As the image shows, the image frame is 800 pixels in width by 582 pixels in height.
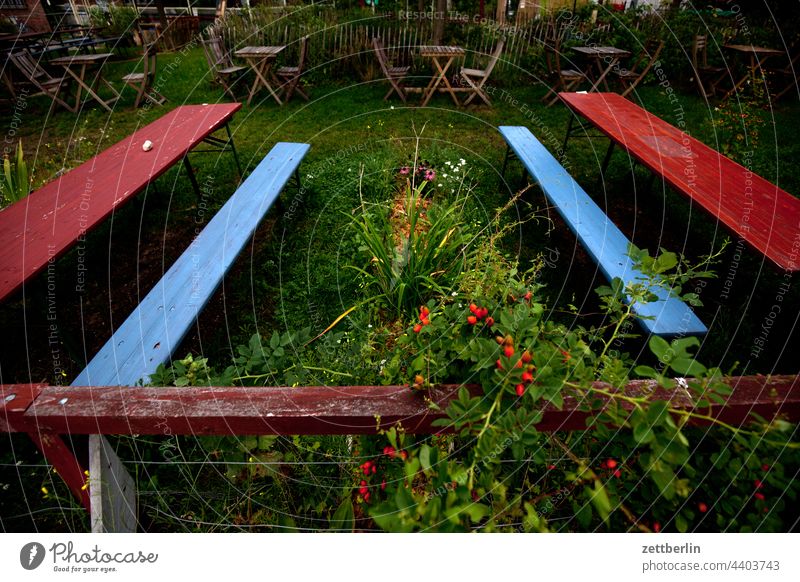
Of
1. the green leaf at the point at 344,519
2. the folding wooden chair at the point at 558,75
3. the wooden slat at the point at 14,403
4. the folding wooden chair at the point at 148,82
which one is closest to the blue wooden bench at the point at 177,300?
the wooden slat at the point at 14,403

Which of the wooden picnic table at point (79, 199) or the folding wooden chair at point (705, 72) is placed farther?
the folding wooden chair at point (705, 72)

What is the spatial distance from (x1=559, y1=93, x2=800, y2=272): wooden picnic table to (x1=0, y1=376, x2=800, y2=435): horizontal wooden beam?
1.97 meters

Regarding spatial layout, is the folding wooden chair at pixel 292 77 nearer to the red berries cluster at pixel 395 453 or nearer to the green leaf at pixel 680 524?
the red berries cluster at pixel 395 453

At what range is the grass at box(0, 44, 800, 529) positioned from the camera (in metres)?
3.29

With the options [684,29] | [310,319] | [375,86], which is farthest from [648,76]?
[310,319]

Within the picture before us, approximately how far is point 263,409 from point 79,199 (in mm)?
3135

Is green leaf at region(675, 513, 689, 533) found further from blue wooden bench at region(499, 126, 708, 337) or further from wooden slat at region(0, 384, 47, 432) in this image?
wooden slat at region(0, 384, 47, 432)

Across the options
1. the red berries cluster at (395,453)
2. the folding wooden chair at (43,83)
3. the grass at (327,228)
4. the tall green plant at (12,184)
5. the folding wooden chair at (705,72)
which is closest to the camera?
the red berries cluster at (395,453)

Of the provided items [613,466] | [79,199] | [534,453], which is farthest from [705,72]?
[79,199]

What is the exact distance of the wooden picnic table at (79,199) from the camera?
252 centimetres

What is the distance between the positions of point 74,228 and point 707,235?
570 centimetres

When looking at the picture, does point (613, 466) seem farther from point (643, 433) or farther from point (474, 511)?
point (474, 511)

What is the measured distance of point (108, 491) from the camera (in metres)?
→ 1.41

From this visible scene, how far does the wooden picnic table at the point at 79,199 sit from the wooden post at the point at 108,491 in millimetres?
1468
